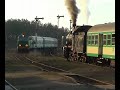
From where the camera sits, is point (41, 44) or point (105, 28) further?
point (41, 44)

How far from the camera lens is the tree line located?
10881 cm

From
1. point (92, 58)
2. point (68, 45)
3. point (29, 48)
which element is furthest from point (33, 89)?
point (29, 48)

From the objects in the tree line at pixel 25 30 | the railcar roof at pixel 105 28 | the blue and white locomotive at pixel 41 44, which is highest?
the tree line at pixel 25 30

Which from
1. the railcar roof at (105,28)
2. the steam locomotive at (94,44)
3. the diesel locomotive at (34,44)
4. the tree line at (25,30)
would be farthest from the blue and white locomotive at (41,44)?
the railcar roof at (105,28)

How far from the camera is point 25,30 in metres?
114

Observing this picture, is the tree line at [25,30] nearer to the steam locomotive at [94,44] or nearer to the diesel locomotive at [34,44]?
the diesel locomotive at [34,44]

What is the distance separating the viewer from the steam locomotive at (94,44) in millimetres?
24309

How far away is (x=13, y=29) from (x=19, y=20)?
12.7 m

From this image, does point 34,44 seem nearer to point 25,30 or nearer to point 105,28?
point 105,28

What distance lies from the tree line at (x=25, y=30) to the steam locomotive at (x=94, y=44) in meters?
71.1

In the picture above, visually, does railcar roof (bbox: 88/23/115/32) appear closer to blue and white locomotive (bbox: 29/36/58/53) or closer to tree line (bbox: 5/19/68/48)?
blue and white locomotive (bbox: 29/36/58/53)

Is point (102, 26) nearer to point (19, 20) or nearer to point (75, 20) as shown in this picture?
point (75, 20)

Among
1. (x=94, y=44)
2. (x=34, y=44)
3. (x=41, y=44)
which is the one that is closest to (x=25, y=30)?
(x=41, y=44)

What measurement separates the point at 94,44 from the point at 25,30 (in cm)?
8683
